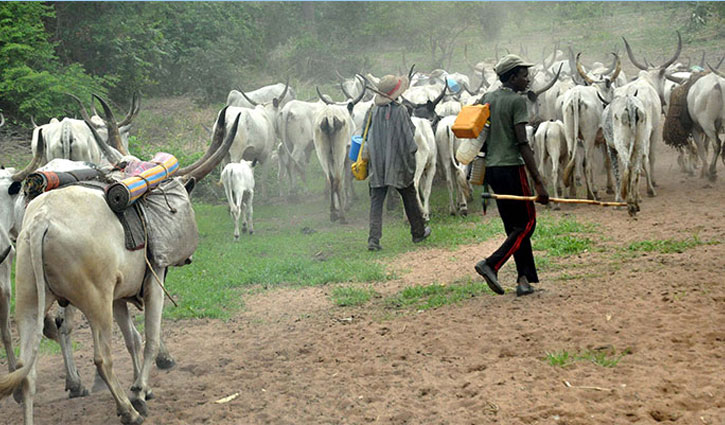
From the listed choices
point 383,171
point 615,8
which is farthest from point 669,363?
point 615,8

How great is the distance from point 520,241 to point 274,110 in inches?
400

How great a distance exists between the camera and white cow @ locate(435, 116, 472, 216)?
39.5 feet

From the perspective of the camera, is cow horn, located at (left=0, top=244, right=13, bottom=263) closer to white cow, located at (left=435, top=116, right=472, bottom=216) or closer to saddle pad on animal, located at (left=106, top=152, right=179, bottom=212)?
saddle pad on animal, located at (left=106, top=152, right=179, bottom=212)

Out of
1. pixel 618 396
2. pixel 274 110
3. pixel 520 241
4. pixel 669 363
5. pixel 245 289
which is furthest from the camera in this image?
pixel 274 110

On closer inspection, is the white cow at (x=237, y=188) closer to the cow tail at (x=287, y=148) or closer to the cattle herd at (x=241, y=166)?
the cattle herd at (x=241, y=166)

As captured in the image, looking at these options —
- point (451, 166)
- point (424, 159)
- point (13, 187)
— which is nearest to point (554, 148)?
point (451, 166)

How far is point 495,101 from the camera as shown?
22.1 ft

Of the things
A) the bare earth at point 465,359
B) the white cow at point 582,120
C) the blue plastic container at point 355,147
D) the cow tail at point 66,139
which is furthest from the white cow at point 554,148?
the cow tail at point 66,139

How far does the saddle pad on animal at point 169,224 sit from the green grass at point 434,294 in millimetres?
2366

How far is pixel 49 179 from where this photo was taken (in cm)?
508

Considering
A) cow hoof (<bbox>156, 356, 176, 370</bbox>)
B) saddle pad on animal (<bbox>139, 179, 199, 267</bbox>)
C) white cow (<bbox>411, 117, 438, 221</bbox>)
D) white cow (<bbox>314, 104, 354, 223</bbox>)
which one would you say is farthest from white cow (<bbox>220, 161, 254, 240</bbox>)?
saddle pad on animal (<bbox>139, 179, 199, 267</bbox>)

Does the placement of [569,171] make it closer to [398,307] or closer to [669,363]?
[398,307]

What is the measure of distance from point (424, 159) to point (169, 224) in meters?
6.63

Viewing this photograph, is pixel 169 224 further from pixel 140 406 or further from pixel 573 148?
pixel 573 148
